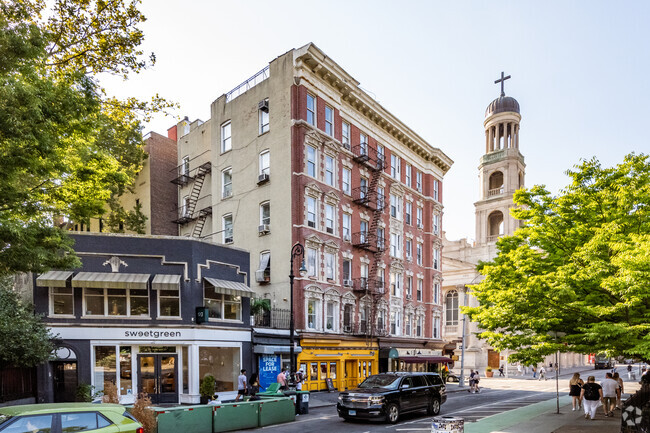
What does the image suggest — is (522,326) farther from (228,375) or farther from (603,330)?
(228,375)

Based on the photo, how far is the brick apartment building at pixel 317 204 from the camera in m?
30.8

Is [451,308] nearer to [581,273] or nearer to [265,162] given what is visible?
[265,162]

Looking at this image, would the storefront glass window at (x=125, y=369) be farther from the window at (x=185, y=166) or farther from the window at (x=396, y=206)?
the window at (x=396, y=206)

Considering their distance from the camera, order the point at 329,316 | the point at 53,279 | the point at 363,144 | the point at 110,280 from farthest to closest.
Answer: the point at 363,144 < the point at 329,316 < the point at 110,280 < the point at 53,279

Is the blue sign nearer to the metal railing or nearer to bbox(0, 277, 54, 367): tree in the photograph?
bbox(0, 277, 54, 367): tree

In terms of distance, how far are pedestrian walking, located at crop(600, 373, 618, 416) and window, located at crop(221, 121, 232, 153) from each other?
88.3 feet

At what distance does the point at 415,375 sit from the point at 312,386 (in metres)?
11.9

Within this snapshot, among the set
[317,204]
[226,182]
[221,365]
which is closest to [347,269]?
[317,204]

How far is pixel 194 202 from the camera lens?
38125 millimetres

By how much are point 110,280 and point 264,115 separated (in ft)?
53.4

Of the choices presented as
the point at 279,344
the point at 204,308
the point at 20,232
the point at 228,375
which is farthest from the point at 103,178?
the point at 279,344

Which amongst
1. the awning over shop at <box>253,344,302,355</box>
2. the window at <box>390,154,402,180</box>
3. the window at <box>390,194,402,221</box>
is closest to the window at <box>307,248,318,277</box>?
the awning over shop at <box>253,344,302,355</box>

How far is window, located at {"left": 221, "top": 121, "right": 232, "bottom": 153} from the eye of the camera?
1403 inches

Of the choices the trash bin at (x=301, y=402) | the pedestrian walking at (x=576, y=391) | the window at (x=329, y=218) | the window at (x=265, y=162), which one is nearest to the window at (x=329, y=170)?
the window at (x=329, y=218)
